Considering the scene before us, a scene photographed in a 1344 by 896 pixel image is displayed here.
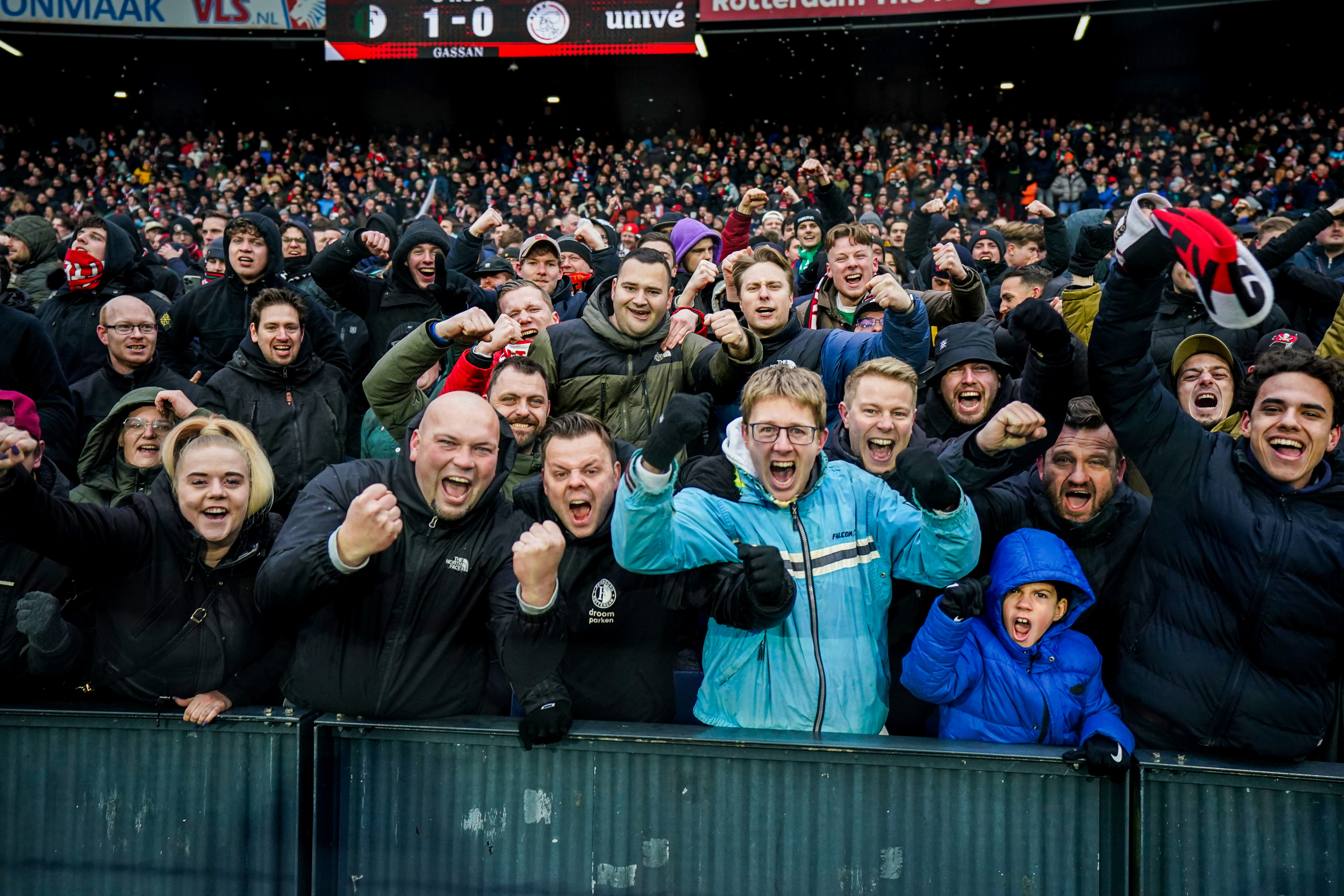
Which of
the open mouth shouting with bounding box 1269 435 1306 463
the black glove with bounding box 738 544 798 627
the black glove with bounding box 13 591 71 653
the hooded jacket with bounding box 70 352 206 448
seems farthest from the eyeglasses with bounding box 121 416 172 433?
the open mouth shouting with bounding box 1269 435 1306 463

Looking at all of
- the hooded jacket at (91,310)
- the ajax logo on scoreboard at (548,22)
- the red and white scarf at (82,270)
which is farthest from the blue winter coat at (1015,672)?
the ajax logo on scoreboard at (548,22)

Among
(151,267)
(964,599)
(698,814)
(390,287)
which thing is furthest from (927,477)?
(151,267)

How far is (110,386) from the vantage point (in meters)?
4.84

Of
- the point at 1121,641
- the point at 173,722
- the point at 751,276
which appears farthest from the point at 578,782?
the point at 751,276

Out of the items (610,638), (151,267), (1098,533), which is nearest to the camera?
(610,638)

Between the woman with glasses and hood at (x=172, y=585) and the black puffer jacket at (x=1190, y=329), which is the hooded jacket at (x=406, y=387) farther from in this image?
the black puffer jacket at (x=1190, y=329)

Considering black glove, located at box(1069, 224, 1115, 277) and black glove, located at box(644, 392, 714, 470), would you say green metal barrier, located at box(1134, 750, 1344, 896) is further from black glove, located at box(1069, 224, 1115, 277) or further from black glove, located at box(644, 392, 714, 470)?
black glove, located at box(1069, 224, 1115, 277)

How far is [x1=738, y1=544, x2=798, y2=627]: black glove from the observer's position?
2.47 metres

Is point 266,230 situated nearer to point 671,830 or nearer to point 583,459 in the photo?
point 583,459

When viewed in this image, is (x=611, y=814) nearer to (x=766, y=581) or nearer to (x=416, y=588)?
(x=766, y=581)

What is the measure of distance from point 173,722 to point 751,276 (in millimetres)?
2687

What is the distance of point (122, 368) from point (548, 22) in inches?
649

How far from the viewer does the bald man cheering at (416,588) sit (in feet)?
8.75

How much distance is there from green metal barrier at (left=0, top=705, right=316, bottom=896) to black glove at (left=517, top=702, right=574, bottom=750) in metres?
0.58
